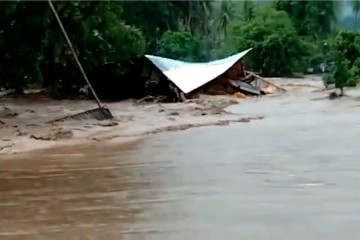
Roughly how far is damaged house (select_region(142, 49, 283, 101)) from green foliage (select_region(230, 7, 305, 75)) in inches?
367

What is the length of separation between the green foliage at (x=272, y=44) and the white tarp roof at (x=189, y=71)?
1056 centimetres

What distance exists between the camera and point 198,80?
30.1 metres

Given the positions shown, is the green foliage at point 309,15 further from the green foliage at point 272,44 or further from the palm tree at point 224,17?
the green foliage at point 272,44

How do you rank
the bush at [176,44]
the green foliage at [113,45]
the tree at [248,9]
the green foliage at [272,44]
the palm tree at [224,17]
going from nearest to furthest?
the green foliage at [113,45], the bush at [176,44], the green foliage at [272,44], the palm tree at [224,17], the tree at [248,9]

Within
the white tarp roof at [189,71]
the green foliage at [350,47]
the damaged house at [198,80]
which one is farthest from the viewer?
the green foliage at [350,47]

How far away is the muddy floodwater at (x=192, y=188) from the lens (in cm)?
779

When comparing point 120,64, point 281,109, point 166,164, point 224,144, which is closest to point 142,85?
point 120,64

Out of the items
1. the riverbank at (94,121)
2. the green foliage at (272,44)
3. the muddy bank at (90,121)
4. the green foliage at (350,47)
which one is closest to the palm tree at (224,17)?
the green foliage at (272,44)

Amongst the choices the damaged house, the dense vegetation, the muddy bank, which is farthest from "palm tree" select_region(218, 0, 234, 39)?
A: the muddy bank

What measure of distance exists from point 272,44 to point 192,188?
107 feet

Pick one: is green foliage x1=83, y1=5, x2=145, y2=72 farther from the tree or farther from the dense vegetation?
the tree

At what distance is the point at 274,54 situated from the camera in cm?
4250

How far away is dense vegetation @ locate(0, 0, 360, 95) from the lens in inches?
781

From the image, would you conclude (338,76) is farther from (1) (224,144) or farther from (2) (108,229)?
(2) (108,229)
